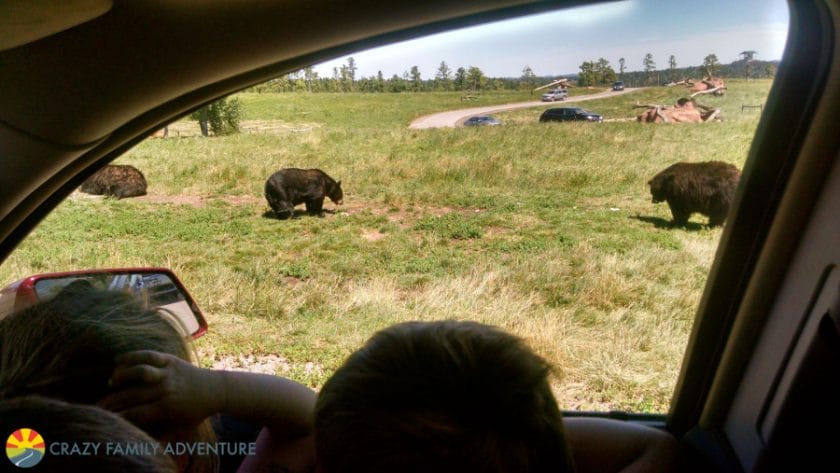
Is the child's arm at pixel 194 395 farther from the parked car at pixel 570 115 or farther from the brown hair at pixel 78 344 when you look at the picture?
the parked car at pixel 570 115

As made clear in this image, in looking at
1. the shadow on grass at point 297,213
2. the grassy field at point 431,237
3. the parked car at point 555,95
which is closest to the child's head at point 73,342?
the grassy field at point 431,237

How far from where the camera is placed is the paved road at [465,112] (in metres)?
3.12

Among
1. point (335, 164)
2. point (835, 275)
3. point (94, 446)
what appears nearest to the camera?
point (94, 446)

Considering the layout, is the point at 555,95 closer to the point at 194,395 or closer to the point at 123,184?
the point at 194,395

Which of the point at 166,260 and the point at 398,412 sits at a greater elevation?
the point at 398,412

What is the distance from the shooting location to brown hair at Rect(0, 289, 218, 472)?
1.08 m

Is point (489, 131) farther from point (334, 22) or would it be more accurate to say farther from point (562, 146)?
point (334, 22)

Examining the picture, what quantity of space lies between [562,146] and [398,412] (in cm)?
454

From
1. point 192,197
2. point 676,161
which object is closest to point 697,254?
point 676,161

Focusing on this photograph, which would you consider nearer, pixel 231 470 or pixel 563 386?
pixel 231 470

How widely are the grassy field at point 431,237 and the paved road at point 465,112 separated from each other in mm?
132

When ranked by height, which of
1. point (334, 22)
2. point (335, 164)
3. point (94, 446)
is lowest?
point (335, 164)

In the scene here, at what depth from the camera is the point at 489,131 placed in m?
5.68

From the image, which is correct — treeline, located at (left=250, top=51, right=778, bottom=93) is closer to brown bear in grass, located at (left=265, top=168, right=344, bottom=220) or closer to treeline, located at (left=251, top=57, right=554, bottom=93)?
treeline, located at (left=251, top=57, right=554, bottom=93)
